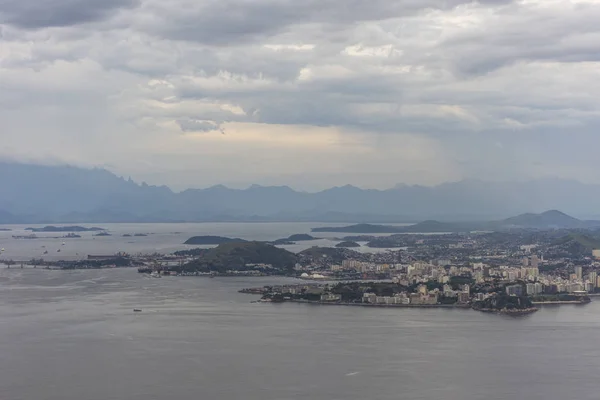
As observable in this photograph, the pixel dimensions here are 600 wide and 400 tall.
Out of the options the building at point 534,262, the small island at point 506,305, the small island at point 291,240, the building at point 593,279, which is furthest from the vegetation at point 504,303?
the small island at point 291,240

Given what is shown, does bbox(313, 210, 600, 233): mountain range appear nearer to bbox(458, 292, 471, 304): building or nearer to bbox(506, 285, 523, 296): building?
bbox(506, 285, 523, 296): building

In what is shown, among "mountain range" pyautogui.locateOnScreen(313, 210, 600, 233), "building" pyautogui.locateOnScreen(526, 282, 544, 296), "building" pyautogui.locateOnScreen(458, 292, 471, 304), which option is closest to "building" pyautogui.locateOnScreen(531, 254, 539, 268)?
"building" pyautogui.locateOnScreen(526, 282, 544, 296)

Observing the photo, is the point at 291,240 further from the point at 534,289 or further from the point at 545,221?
the point at 534,289

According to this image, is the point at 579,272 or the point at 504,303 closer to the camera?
the point at 504,303

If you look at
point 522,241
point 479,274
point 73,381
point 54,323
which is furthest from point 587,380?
point 522,241

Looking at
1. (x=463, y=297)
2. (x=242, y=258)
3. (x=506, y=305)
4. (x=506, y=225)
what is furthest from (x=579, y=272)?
(x=506, y=225)
